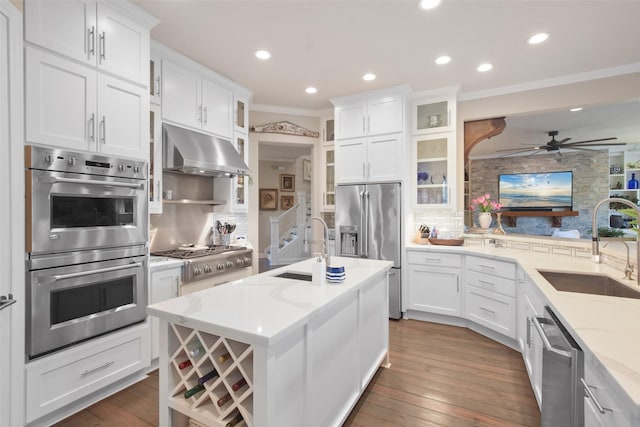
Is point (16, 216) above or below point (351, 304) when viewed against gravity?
above

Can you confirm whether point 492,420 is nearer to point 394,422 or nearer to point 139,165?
point 394,422

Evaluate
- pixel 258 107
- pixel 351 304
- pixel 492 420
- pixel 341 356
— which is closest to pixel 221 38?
A: pixel 258 107

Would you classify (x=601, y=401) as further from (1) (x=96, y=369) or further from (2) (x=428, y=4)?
(1) (x=96, y=369)

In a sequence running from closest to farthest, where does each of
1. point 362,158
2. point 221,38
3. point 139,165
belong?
point 139,165 < point 221,38 < point 362,158

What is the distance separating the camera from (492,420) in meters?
1.98

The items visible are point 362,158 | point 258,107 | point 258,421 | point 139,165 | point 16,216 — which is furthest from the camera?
point 258,107

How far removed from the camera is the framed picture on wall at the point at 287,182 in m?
8.88

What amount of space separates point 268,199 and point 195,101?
549cm

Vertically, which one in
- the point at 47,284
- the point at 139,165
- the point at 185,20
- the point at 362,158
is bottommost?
the point at 47,284

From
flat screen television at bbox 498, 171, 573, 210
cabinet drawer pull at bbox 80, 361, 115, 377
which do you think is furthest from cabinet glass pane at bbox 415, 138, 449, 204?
flat screen television at bbox 498, 171, 573, 210

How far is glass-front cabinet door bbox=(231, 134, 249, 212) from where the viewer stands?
3.74 m

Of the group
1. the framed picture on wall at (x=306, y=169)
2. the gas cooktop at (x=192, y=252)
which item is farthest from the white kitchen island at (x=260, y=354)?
the framed picture on wall at (x=306, y=169)

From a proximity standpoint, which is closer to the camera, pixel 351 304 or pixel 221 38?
pixel 351 304

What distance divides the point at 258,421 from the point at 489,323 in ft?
9.24
